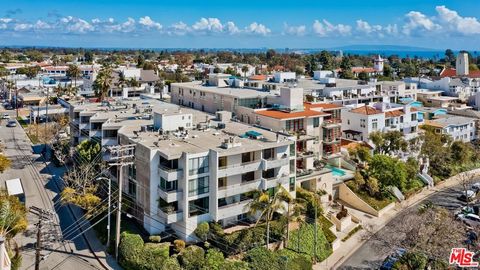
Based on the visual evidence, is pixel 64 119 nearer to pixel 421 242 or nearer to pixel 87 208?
pixel 87 208

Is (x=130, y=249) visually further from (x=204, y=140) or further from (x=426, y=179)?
(x=426, y=179)

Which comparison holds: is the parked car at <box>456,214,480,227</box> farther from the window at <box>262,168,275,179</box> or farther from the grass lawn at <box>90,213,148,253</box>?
the grass lawn at <box>90,213,148,253</box>

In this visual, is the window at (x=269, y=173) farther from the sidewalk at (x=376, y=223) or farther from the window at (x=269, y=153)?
the sidewalk at (x=376, y=223)

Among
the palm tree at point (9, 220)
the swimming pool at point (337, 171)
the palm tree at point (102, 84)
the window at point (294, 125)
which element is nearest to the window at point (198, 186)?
the palm tree at point (9, 220)

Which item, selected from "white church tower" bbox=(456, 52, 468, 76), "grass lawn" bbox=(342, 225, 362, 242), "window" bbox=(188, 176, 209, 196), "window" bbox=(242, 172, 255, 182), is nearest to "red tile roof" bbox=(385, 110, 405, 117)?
"grass lawn" bbox=(342, 225, 362, 242)

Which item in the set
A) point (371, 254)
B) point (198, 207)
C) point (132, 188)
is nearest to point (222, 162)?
point (198, 207)
